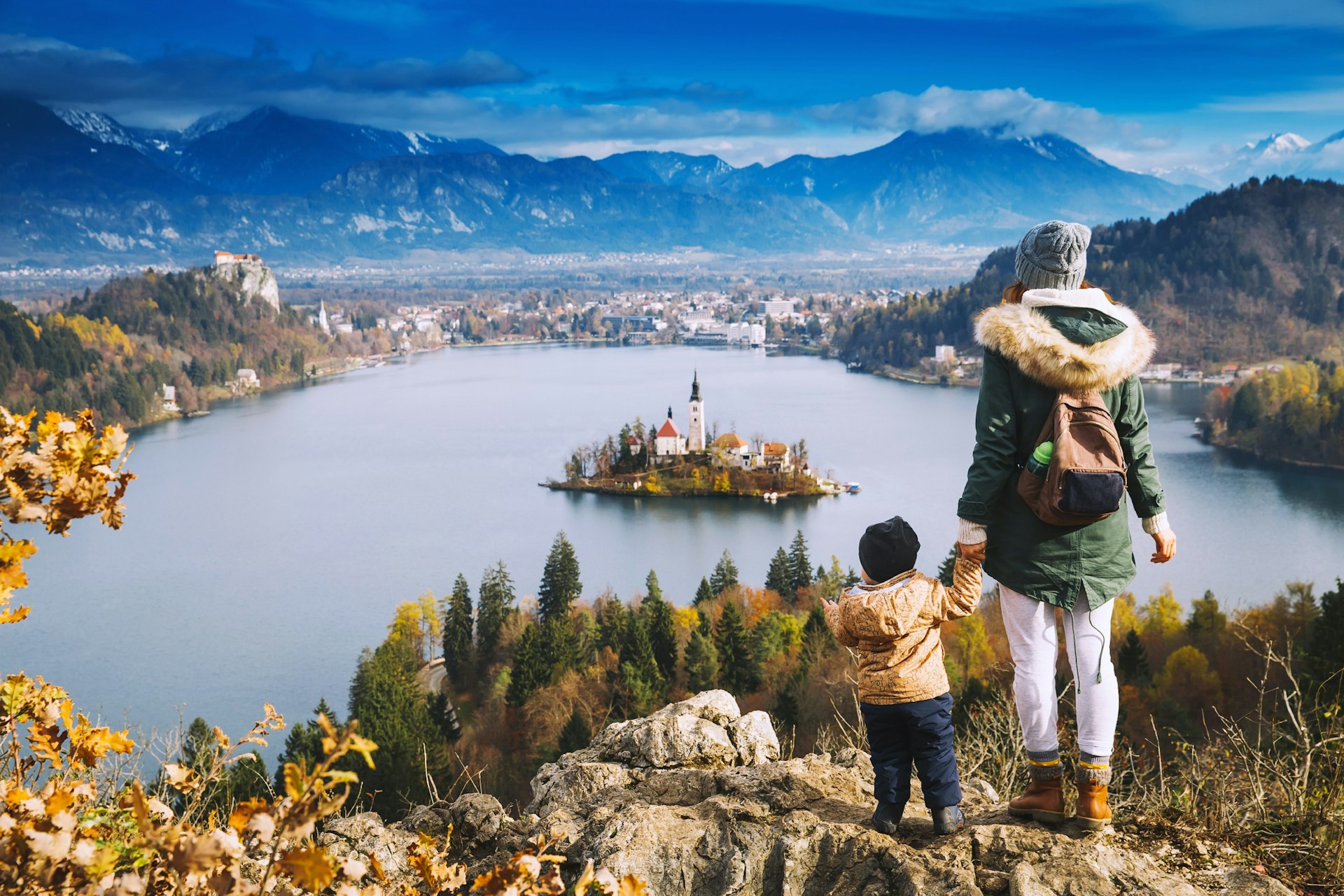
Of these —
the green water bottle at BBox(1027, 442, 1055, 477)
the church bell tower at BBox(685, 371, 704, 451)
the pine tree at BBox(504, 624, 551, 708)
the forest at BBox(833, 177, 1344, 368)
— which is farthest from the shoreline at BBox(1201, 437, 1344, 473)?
the green water bottle at BBox(1027, 442, 1055, 477)

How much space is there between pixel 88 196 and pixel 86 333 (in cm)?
13201

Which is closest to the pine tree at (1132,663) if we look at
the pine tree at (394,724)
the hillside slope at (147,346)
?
the pine tree at (394,724)

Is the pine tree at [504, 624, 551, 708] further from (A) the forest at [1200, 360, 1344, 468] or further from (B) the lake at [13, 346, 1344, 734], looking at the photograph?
(A) the forest at [1200, 360, 1344, 468]

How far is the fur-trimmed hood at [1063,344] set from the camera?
1513 millimetres

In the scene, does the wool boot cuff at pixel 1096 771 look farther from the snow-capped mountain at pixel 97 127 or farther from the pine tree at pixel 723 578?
the snow-capped mountain at pixel 97 127

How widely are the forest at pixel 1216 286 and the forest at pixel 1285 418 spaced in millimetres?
12586

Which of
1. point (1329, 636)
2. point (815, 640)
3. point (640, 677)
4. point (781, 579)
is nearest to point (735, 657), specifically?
point (815, 640)

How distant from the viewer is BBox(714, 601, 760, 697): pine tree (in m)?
11.0

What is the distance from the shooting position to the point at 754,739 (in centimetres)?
246

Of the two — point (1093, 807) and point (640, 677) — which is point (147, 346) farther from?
point (1093, 807)

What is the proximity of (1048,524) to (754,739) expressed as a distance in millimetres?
1138

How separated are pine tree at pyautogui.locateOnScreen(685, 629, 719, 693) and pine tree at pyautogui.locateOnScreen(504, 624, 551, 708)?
1.47 m

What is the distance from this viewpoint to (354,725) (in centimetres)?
81

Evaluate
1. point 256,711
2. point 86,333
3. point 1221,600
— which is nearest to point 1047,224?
point 256,711
